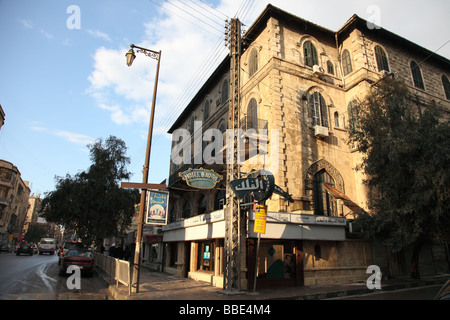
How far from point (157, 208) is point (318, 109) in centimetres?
1225

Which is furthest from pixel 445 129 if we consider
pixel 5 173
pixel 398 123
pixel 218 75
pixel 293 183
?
pixel 5 173

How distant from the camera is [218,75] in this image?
78.3ft

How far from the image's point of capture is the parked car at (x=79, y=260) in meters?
15.2

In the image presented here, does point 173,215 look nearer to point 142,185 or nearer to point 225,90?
point 225,90

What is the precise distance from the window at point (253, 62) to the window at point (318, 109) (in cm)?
449

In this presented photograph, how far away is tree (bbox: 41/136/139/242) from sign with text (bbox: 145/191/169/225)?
13.0m

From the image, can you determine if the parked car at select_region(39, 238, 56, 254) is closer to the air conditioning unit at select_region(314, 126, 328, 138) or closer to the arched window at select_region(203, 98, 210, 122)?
the arched window at select_region(203, 98, 210, 122)

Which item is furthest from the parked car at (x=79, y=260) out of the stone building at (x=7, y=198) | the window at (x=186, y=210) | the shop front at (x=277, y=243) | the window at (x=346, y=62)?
the stone building at (x=7, y=198)

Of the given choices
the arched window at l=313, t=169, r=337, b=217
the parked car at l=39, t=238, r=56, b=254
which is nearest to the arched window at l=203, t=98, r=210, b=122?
the arched window at l=313, t=169, r=337, b=217

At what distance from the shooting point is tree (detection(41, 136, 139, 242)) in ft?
72.7

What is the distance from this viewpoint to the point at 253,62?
1947 centimetres

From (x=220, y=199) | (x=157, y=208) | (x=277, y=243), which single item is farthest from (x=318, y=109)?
(x=157, y=208)
